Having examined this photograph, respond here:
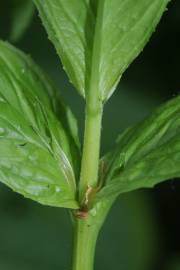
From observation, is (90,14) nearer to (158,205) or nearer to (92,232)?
(92,232)

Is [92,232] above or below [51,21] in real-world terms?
below

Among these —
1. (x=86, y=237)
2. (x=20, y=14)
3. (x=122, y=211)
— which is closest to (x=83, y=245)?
(x=86, y=237)

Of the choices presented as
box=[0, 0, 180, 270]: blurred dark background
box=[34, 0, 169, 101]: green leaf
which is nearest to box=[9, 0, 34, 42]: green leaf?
box=[0, 0, 180, 270]: blurred dark background

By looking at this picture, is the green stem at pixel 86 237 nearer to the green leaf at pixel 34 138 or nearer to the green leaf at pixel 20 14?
the green leaf at pixel 34 138

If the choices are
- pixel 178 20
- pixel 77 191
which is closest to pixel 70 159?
pixel 77 191

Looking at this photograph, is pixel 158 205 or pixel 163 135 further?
pixel 158 205

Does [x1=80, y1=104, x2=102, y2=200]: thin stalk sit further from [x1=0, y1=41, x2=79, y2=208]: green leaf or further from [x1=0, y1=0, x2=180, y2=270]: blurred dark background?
[x1=0, y1=0, x2=180, y2=270]: blurred dark background
